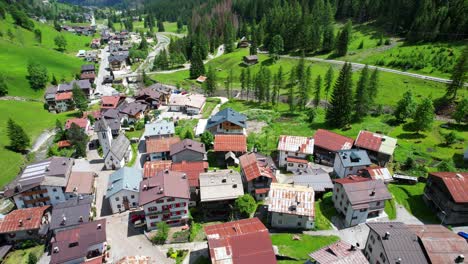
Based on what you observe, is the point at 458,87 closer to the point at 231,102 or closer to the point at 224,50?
the point at 231,102

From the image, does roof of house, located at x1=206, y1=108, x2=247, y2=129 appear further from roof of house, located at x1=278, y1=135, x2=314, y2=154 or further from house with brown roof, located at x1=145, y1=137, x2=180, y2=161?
roof of house, located at x1=278, y1=135, x2=314, y2=154

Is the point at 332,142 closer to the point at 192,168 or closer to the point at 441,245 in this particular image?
the point at 441,245

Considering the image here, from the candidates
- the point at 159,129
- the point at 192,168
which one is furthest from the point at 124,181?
the point at 159,129

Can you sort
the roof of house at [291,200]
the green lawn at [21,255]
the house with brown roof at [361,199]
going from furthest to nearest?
the house with brown roof at [361,199] < the roof of house at [291,200] < the green lawn at [21,255]

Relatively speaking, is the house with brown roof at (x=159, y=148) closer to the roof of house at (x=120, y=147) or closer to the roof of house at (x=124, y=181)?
the roof of house at (x=120, y=147)

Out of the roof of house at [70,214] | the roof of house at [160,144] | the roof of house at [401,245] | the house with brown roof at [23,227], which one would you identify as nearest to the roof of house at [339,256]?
the roof of house at [401,245]

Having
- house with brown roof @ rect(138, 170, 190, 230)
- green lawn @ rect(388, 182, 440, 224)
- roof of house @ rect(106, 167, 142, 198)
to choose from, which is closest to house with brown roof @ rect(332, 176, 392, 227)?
green lawn @ rect(388, 182, 440, 224)

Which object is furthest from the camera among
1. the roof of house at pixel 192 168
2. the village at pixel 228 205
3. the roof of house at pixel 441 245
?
the roof of house at pixel 192 168
